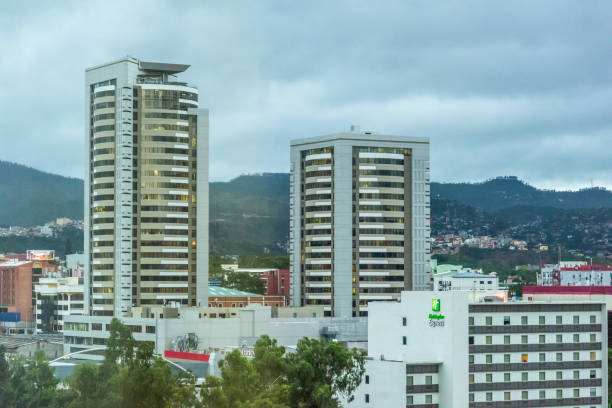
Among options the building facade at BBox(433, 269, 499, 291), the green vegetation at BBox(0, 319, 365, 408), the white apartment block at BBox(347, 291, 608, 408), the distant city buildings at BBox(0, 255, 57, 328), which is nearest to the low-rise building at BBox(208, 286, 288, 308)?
the distant city buildings at BBox(0, 255, 57, 328)

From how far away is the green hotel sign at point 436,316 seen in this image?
37.4 m

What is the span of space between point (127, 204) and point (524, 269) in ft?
233

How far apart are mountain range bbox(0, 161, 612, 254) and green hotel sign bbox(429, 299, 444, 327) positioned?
1251 centimetres

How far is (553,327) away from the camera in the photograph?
38.8m

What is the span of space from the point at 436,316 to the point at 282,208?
146 feet

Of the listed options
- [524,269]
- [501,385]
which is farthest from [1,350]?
[524,269]

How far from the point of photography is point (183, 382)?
27797 millimetres

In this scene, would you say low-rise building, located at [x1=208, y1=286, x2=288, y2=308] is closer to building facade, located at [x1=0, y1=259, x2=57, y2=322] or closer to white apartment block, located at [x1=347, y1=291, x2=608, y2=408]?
building facade, located at [x1=0, y1=259, x2=57, y2=322]

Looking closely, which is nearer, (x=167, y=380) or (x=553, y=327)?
(x=167, y=380)

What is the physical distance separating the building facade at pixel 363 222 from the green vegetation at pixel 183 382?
32.3m

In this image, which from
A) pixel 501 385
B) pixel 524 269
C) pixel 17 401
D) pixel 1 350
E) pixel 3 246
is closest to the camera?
pixel 17 401

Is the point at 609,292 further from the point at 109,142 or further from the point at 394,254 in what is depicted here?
the point at 109,142

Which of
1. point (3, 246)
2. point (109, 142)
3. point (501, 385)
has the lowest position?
point (501, 385)

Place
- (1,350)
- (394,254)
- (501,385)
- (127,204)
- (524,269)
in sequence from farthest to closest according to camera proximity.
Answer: (524,269)
(394,254)
(127,204)
(501,385)
(1,350)
